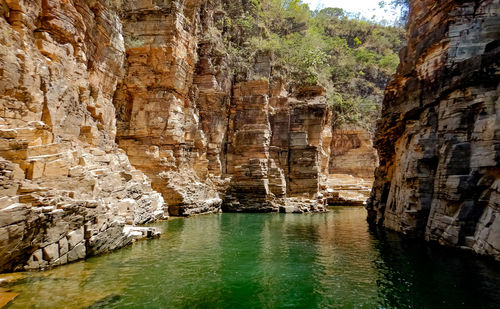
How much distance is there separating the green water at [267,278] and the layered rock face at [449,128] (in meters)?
1.39

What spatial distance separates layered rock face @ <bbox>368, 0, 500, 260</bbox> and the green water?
1.39 metres

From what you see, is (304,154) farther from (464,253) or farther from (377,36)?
(377,36)

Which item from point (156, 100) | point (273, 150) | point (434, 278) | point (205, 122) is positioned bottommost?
point (434, 278)

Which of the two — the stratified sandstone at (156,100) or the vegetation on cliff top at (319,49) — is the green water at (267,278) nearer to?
the stratified sandstone at (156,100)

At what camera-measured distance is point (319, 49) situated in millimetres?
37938

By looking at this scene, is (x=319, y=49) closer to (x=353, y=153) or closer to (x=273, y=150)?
(x=353, y=153)

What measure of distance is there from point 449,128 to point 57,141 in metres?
16.1

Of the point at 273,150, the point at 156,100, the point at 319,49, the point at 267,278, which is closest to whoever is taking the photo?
the point at 267,278

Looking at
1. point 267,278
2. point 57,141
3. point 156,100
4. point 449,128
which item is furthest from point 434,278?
point 156,100

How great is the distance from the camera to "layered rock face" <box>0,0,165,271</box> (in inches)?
337

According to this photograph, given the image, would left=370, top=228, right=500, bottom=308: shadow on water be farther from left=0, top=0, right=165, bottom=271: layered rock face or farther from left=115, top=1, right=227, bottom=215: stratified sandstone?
left=115, top=1, right=227, bottom=215: stratified sandstone

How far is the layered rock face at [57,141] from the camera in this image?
28.1 feet

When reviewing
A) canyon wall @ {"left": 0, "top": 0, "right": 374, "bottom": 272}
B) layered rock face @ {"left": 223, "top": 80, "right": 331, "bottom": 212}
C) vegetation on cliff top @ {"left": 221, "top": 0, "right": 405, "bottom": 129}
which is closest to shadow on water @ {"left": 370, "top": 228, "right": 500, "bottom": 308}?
canyon wall @ {"left": 0, "top": 0, "right": 374, "bottom": 272}

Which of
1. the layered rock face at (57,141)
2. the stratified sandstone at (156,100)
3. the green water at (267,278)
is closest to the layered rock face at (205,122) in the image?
the stratified sandstone at (156,100)
